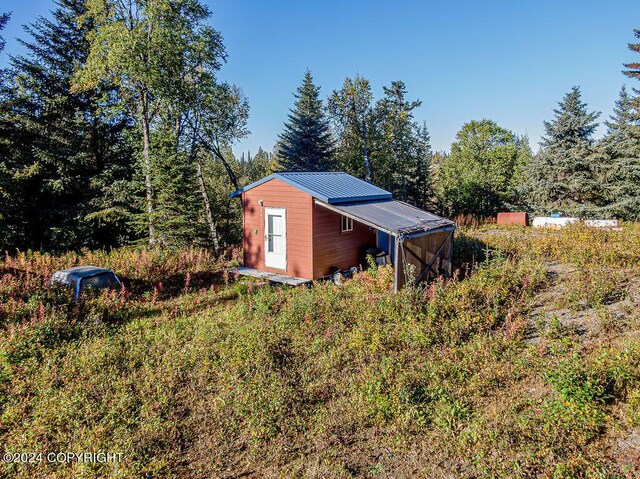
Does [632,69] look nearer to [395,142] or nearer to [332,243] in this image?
[395,142]

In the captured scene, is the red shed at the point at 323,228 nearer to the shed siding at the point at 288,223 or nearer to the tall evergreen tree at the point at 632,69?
the shed siding at the point at 288,223

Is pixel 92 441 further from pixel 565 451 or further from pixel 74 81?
pixel 74 81

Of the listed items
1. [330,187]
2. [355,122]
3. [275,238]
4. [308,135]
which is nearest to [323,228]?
[330,187]

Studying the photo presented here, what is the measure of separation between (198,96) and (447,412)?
62.9 feet

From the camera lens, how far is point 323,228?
12.0 meters

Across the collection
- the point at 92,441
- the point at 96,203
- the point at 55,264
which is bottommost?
the point at 92,441

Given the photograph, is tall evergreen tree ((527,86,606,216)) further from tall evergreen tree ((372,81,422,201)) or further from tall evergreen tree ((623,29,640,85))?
A: tall evergreen tree ((372,81,422,201))

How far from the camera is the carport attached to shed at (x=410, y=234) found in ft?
32.4

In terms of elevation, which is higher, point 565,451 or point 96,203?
point 96,203

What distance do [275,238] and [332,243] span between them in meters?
2.02

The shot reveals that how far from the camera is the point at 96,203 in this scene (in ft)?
61.7

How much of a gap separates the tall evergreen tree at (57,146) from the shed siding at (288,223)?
9138 mm

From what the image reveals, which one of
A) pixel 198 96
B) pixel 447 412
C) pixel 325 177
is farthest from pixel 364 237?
pixel 198 96

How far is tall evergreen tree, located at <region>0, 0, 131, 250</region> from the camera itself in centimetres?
1777
